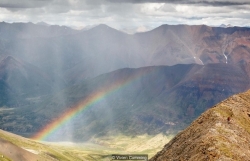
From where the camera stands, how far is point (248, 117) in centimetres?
14800

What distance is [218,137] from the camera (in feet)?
387

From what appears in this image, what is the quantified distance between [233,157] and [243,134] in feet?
86.7

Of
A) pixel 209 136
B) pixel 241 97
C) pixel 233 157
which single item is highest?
pixel 241 97

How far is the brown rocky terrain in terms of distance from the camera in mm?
109812

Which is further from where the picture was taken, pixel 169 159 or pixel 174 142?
pixel 174 142

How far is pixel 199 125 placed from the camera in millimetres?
140250

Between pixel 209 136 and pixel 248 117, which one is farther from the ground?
pixel 248 117

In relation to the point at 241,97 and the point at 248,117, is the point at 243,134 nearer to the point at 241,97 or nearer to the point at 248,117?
the point at 248,117

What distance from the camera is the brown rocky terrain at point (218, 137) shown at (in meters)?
110

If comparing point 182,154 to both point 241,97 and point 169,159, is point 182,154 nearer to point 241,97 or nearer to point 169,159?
point 169,159

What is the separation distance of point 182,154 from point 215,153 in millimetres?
20794

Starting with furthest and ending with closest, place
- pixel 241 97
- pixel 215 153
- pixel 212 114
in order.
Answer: pixel 241 97
pixel 212 114
pixel 215 153

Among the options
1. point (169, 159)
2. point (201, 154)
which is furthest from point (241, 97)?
point (201, 154)

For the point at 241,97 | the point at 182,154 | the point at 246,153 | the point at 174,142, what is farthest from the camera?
the point at 241,97
